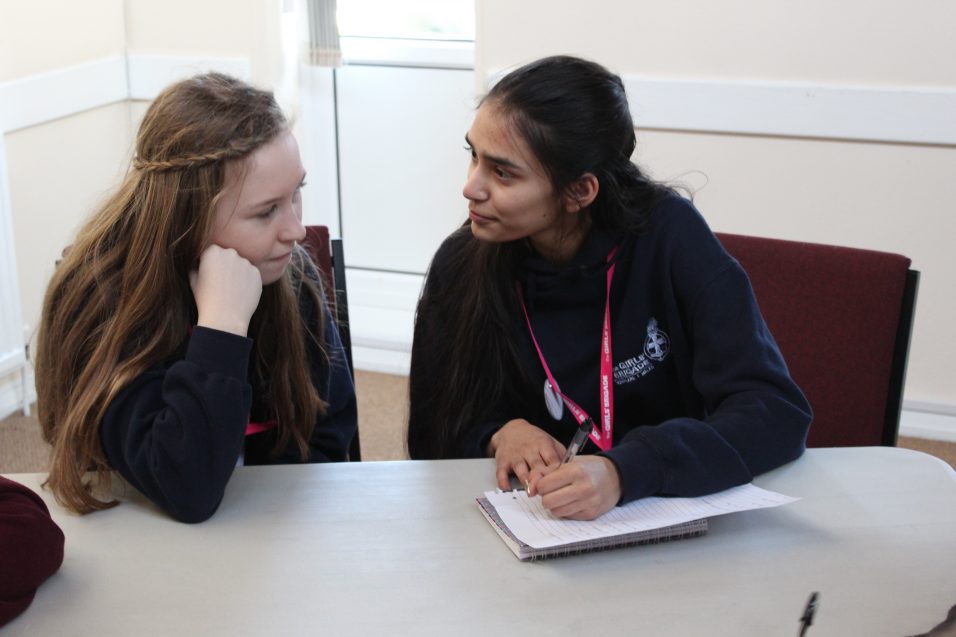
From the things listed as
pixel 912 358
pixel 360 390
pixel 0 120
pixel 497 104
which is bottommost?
pixel 360 390

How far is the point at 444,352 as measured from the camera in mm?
1652

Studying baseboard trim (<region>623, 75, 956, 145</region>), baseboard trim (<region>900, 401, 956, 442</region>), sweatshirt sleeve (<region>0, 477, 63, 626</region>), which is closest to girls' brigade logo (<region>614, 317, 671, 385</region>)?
sweatshirt sleeve (<region>0, 477, 63, 626</region>)

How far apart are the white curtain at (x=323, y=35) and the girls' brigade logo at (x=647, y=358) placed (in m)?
2.31

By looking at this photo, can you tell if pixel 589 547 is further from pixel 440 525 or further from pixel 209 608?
pixel 209 608

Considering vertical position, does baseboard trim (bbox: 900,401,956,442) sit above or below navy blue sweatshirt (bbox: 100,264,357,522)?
below

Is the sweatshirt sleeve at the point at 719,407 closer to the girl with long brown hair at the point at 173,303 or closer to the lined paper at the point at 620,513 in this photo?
the lined paper at the point at 620,513

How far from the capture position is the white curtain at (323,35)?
3.53 m

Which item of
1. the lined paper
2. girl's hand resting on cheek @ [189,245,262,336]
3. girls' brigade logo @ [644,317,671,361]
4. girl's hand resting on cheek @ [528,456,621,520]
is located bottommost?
the lined paper

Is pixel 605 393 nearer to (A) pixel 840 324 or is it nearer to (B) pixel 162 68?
(A) pixel 840 324

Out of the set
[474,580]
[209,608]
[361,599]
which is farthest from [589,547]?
[209,608]

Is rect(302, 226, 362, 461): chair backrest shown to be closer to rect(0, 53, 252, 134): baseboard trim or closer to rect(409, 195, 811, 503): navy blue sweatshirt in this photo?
rect(409, 195, 811, 503): navy blue sweatshirt

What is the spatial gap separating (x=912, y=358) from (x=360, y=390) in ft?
5.50

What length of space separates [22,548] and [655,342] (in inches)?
34.5

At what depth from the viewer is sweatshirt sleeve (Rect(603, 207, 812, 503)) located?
4.15 feet
